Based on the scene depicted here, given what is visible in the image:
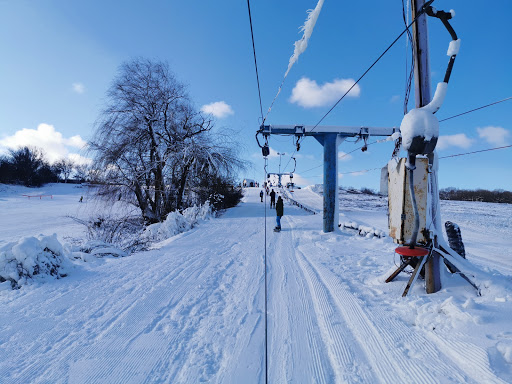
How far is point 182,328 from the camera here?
269 centimetres

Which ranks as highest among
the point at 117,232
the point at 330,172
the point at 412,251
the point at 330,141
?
the point at 330,141

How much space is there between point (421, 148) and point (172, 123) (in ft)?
44.4

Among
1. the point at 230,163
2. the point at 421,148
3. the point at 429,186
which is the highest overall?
the point at 230,163

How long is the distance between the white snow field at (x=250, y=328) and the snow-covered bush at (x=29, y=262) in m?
0.22

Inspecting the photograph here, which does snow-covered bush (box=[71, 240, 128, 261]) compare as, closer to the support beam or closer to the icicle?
the icicle

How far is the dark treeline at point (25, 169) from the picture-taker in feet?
166

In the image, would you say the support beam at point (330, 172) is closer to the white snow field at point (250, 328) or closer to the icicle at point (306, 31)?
the white snow field at point (250, 328)

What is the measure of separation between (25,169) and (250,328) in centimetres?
Answer: 7175

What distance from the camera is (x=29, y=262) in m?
3.97

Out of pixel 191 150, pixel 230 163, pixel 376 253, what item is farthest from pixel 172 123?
pixel 376 253

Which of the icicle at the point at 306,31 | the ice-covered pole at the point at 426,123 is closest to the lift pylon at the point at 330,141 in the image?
the icicle at the point at 306,31

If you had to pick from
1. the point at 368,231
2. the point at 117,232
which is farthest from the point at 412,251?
the point at 117,232

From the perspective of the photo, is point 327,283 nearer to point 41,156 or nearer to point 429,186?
point 429,186

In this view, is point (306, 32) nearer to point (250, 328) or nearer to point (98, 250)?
point (250, 328)
